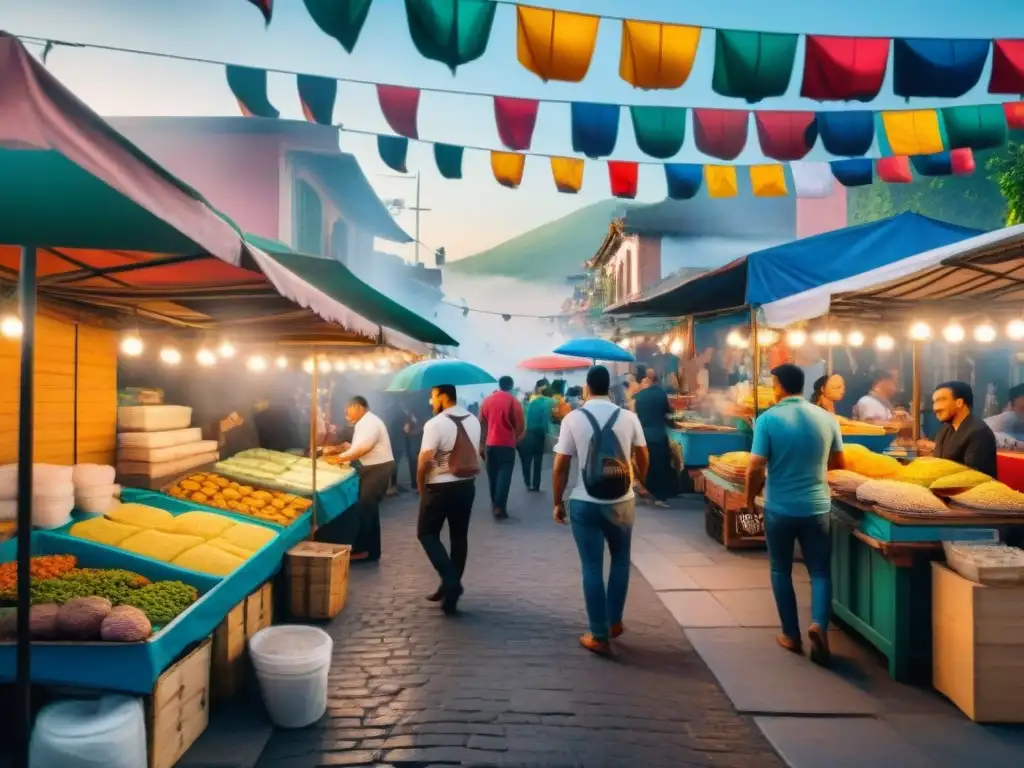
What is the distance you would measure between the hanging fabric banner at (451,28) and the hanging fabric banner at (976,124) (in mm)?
6280

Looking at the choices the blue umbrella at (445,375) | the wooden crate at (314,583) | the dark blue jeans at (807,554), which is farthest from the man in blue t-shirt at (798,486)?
the wooden crate at (314,583)

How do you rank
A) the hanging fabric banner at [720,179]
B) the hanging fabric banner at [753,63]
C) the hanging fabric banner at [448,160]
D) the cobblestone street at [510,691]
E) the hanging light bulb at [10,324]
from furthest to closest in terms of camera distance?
1. the hanging fabric banner at [720,179]
2. the hanging fabric banner at [448,160]
3. the hanging fabric banner at [753,63]
4. the hanging light bulb at [10,324]
5. the cobblestone street at [510,691]

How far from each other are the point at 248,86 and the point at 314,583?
540cm

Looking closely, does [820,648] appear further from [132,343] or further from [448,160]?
[448,160]

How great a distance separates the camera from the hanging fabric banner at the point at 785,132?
8.80 m

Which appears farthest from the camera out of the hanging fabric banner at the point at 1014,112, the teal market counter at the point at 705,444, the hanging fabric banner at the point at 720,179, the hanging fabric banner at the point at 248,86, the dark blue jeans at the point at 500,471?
the teal market counter at the point at 705,444

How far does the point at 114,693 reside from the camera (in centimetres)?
358

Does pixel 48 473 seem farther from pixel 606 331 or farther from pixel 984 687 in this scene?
pixel 606 331

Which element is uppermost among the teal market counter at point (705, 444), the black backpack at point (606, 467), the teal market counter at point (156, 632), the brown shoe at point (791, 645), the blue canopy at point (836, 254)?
the blue canopy at point (836, 254)

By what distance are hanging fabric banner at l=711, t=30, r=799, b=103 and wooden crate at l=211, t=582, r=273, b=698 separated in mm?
6541

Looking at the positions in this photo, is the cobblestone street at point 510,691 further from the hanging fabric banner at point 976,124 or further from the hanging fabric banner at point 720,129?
the hanging fabric banner at point 976,124

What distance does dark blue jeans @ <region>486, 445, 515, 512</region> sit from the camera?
37.0 feet

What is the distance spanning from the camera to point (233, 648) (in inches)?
187

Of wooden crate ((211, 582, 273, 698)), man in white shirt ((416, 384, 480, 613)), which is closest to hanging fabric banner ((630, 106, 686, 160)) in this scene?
man in white shirt ((416, 384, 480, 613))
